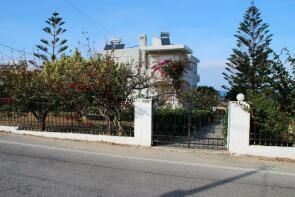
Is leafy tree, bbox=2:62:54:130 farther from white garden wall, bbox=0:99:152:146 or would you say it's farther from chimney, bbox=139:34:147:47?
chimney, bbox=139:34:147:47

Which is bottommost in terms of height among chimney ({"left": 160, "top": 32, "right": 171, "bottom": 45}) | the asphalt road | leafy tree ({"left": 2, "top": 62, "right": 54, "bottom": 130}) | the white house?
the asphalt road

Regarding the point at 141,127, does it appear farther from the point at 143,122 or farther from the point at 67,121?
the point at 67,121

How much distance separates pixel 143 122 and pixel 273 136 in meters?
3.98

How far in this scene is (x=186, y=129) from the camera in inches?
533

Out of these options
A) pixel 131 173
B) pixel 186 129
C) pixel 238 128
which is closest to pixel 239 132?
pixel 238 128

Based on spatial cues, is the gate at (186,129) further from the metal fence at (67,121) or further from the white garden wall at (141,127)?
the metal fence at (67,121)

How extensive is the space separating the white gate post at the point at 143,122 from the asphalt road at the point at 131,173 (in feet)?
1.78

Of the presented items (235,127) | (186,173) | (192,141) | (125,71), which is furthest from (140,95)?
(186,173)

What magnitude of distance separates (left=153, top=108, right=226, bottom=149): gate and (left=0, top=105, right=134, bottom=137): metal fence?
96 centimetres

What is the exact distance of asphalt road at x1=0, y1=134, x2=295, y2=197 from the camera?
7.16m

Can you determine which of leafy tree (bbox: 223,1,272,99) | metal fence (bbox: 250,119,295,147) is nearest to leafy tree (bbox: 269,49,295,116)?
metal fence (bbox: 250,119,295,147)

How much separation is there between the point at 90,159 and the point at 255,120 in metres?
4.88

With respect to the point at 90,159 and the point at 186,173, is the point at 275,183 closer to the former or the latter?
the point at 186,173

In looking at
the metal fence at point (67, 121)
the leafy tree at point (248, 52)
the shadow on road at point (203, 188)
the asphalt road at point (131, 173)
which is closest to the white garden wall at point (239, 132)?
the asphalt road at point (131, 173)
